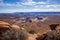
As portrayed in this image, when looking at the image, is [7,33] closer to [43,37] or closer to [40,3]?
[43,37]

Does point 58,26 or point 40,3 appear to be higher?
point 40,3

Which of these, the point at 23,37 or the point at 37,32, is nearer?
the point at 23,37

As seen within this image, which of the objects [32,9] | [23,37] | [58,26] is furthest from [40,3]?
[23,37]

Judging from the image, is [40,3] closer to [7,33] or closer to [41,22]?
[41,22]

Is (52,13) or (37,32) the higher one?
(52,13)

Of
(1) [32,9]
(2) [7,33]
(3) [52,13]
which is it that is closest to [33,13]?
(1) [32,9]

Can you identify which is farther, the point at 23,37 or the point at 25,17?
the point at 25,17

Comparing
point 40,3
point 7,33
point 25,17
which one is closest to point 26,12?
point 25,17
